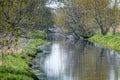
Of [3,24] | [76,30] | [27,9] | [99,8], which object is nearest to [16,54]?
[27,9]

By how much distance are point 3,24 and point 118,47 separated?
3479cm

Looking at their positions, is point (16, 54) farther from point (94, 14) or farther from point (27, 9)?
point (94, 14)

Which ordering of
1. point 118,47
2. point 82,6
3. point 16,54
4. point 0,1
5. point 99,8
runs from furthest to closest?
point 82,6 → point 99,8 → point 118,47 → point 16,54 → point 0,1

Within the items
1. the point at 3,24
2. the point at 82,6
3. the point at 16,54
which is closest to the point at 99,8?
the point at 82,6

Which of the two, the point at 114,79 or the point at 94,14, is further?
the point at 94,14

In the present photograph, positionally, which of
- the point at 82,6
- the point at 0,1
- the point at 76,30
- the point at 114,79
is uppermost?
the point at 82,6

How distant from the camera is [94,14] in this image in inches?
3332

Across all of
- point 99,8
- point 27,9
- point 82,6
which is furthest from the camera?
point 82,6

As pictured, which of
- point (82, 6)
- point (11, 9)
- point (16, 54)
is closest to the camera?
point (11, 9)

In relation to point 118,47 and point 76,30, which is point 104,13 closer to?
point 76,30

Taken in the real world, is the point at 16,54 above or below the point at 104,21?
below

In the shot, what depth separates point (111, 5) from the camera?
280 ft

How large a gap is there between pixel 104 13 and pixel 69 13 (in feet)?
42.4

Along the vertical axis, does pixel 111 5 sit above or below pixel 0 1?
above
